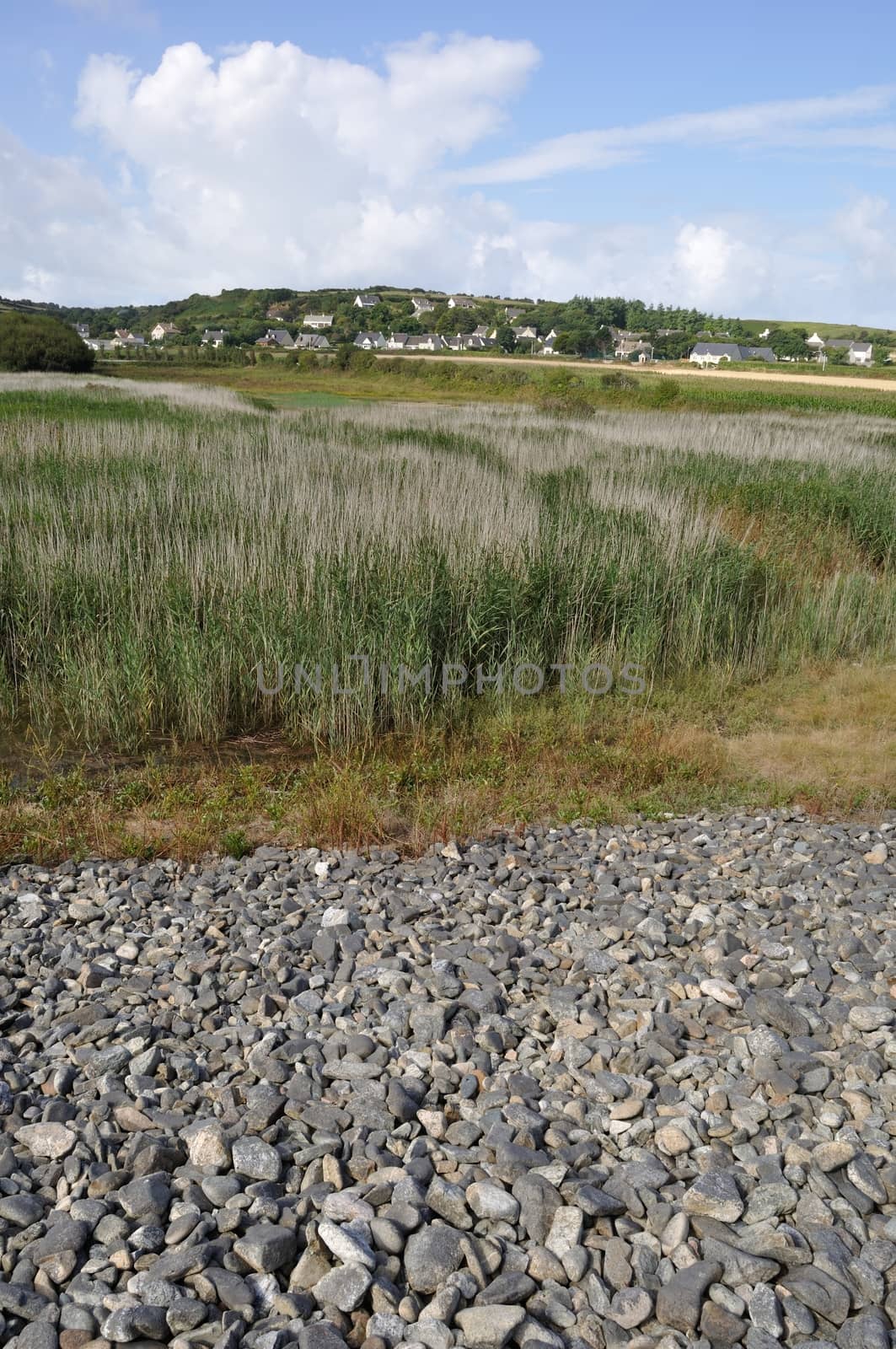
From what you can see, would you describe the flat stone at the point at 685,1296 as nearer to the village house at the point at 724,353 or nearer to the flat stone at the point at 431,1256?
the flat stone at the point at 431,1256

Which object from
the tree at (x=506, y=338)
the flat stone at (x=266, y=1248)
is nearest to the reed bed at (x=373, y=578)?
the flat stone at (x=266, y=1248)

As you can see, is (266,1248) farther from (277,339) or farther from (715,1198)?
(277,339)

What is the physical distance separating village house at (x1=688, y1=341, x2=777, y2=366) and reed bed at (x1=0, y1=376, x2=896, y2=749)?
78694 mm

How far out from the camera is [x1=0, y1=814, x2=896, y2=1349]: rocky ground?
8.12 ft

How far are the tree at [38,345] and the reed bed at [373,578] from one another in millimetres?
34789

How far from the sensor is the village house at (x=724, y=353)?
285ft

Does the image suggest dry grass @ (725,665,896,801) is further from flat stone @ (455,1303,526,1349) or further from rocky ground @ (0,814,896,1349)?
flat stone @ (455,1303,526,1349)

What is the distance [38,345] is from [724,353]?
211 feet

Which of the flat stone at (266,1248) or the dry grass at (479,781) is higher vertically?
the flat stone at (266,1248)

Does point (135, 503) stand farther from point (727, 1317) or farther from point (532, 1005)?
point (727, 1317)

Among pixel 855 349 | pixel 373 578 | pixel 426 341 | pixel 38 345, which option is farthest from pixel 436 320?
pixel 373 578

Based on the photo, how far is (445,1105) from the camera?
10.6ft

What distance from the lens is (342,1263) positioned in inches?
101

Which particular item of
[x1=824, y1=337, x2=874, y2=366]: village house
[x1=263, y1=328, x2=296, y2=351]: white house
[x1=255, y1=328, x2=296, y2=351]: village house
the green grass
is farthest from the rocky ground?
[x1=824, y1=337, x2=874, y2=366]: village house
